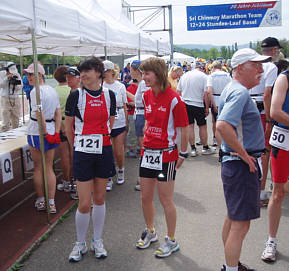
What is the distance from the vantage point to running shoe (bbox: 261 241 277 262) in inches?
122

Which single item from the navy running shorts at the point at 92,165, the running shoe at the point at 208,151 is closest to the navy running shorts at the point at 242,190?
the navy running shorts at the point at 92,165

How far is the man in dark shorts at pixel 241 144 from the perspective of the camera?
2.32 meters

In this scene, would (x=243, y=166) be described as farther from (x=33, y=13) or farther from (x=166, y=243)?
(x=33, y=13)

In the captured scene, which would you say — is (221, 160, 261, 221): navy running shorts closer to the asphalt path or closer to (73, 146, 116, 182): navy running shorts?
the asphalt path

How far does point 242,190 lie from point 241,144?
0.32m

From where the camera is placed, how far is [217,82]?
286 inches

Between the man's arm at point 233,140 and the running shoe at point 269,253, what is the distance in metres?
1.18

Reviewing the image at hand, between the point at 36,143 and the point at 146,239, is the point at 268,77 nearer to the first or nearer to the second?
the point at 146,239

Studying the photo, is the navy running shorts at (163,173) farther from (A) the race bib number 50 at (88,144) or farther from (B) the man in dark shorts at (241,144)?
(B) the man in dark shorts at (241,144)

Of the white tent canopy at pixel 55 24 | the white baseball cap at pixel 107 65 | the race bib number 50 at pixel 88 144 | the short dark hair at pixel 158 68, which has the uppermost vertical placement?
the white tent canopy at pixel 55 24

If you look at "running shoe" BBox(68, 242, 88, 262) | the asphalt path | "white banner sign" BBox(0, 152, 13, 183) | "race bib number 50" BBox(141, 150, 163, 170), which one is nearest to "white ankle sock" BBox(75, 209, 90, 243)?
"running shoe" BBox(68, 242, 88, 262)

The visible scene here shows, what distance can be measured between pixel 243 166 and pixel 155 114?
3.27ft

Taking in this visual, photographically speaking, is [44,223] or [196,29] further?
[196,29]

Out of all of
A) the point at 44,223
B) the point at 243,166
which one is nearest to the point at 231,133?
the point at 243,166
